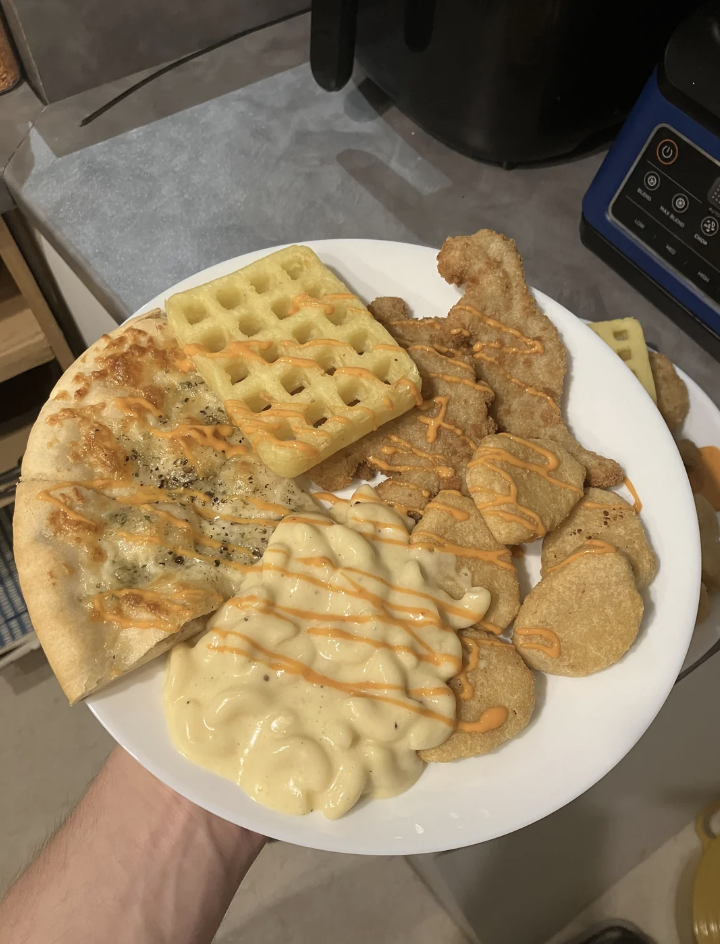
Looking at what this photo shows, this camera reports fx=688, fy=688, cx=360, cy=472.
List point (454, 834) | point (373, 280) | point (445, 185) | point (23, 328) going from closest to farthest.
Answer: point (454, 834), point (373, 280), point (445, 185), point (23, 328)

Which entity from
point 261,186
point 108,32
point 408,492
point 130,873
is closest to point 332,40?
point 261,186

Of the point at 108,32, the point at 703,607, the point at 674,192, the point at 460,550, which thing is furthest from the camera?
the point at 108,32

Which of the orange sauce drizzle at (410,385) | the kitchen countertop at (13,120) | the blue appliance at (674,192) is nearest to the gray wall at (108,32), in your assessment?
the kitchen countertop at (13,120)

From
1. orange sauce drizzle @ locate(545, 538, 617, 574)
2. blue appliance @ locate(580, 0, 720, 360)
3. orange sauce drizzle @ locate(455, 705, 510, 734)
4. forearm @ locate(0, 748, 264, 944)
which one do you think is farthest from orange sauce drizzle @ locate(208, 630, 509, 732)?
blue appliance @ locate(580, 0, 720, 360)

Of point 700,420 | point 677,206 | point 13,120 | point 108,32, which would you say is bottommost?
point 700,420

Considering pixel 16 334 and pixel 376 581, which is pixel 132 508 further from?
pixel 16 334

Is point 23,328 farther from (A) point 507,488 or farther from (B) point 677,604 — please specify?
(B) point 677,604

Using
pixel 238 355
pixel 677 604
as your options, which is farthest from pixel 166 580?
pixel 677 604
